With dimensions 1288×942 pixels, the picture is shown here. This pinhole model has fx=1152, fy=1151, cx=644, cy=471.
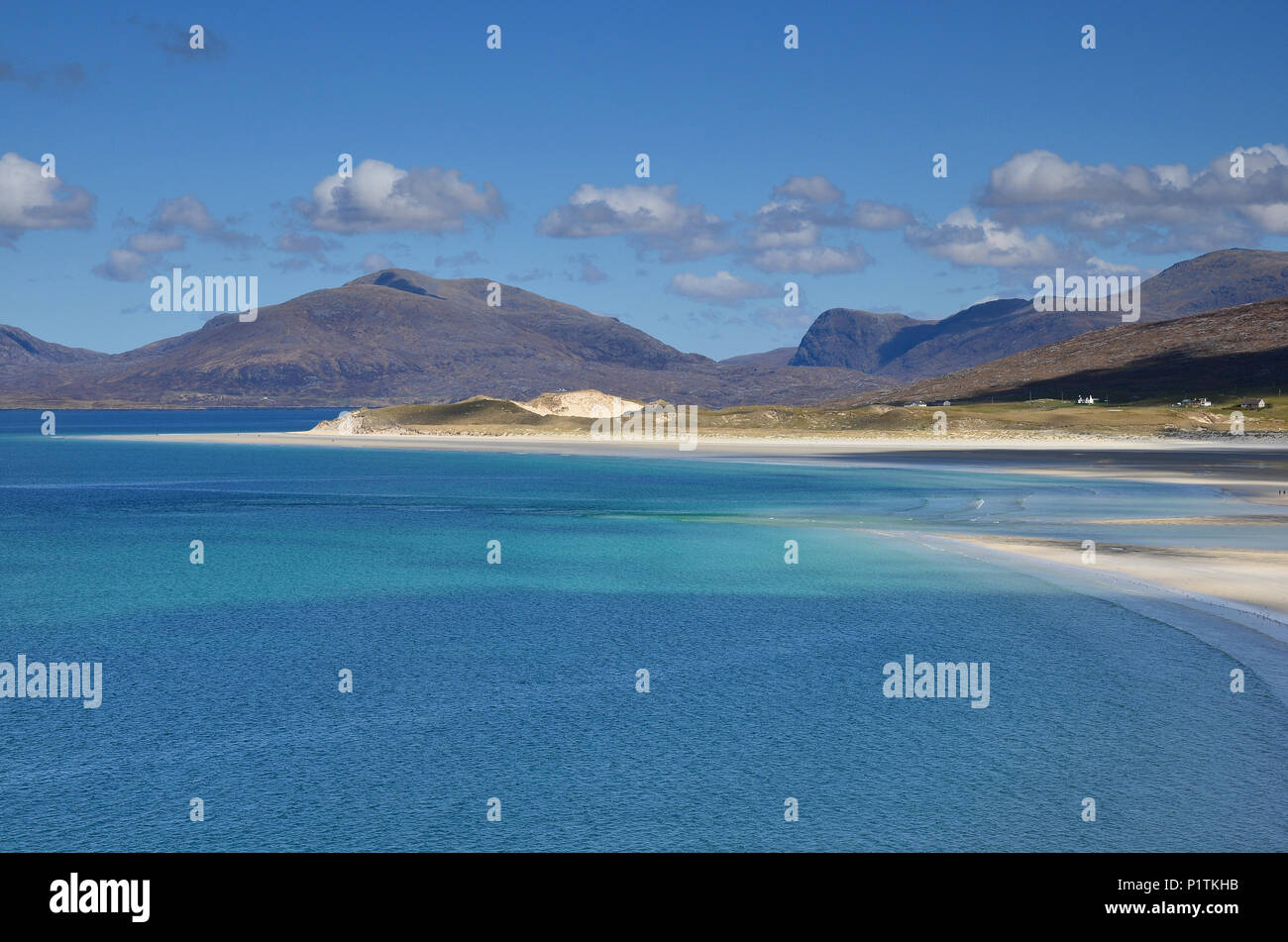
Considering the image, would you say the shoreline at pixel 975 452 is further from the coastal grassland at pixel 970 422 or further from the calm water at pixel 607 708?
the calm water at pixel 607 708

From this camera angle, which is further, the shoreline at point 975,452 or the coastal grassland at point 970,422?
the coastal grassland at point 970,422

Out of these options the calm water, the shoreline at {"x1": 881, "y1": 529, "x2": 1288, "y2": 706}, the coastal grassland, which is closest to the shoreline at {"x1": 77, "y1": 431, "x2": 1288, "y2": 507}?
the coastal grassland

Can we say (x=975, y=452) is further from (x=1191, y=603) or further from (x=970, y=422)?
(x=1191, y=603)

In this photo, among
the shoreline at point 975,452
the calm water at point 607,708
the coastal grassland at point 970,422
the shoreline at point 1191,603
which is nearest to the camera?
the calm water at point 607,708

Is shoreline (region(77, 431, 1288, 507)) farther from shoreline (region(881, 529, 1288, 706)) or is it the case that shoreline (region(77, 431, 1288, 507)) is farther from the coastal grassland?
shoreline (region(881, 529, 1288, 706))

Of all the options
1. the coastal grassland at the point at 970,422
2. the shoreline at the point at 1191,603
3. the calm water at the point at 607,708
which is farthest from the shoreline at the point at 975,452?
the calm water at the point at 607,708
